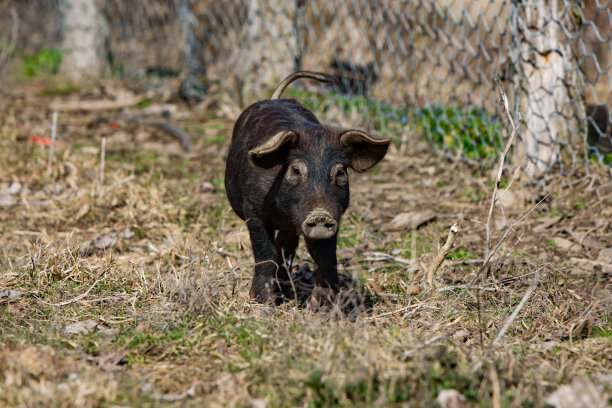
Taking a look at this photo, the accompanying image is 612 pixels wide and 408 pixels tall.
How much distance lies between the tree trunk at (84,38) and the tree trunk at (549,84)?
719 centimetres

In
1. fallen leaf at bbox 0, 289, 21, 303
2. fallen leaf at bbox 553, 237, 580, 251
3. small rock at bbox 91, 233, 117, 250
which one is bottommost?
fallen leaf at bbox 553, 237, 580, 251

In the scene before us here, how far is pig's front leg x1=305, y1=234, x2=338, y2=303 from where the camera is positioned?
12.3 ft

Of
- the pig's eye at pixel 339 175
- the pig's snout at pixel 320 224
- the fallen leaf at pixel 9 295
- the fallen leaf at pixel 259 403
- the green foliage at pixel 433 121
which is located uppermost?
the pig's eye at pixel 339 175

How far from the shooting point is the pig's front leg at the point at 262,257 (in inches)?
149

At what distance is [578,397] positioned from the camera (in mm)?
2459

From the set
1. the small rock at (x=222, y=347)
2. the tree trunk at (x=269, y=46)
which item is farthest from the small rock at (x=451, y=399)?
the tree trunk at (x=269, y=46)

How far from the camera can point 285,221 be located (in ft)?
12.2

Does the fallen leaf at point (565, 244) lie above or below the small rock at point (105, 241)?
below

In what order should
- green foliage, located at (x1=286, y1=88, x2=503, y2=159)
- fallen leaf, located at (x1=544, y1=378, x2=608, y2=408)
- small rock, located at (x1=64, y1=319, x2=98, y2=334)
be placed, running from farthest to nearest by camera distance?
green foliage, located at (x1=286, y1=88, x2=503, y2=159), small rock, located at (x1=64, y1=319, x2=98, y2=334), fallen leaf, located at (x1=544, y1=378, x2=608, y2=408)

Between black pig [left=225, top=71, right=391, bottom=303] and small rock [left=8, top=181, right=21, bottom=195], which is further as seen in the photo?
small rock [left=8, top=181, right=21, bottom=195]

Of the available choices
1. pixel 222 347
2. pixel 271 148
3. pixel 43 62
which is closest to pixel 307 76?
pixel 271 148

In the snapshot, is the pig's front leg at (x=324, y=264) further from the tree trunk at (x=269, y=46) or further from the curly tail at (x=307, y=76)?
the tree trunk at (x=269, y=46)

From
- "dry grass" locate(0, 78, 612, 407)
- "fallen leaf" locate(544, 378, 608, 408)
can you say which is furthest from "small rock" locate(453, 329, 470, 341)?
"fallen leaf" locate(544, 378, 608, 408)

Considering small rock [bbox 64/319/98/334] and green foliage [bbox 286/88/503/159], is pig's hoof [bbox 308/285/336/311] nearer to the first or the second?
small rock [bbox 64/319/98/334]
